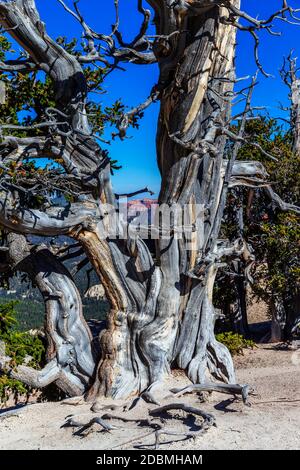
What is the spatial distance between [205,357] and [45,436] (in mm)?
2203

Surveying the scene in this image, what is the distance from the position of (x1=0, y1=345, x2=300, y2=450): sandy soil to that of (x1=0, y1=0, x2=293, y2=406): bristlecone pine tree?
440 mm

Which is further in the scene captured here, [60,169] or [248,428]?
[60,169]

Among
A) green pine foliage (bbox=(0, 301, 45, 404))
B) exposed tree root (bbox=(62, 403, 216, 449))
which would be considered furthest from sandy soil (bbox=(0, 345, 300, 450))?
green pine foliage (bbox=(0, 301, 45, 404))

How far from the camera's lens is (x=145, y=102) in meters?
6.59

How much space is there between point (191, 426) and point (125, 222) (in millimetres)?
2563

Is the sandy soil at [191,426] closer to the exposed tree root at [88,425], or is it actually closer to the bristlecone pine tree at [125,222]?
the exposed tree root at [88,425]

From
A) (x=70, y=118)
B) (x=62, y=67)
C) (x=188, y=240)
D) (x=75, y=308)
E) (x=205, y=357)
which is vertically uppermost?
(x=62, y=67)

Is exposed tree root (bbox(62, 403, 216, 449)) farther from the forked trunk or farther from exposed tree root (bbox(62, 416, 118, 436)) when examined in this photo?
the forked trunk

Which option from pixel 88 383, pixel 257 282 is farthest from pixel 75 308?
pixel 257 282

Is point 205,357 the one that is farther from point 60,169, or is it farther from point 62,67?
point 62,67

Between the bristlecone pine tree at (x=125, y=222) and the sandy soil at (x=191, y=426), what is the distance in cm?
44

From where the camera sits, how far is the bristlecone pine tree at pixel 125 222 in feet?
21.3

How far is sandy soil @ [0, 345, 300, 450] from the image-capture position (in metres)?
4.84

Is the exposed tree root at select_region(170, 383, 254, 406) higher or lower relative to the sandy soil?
higher
